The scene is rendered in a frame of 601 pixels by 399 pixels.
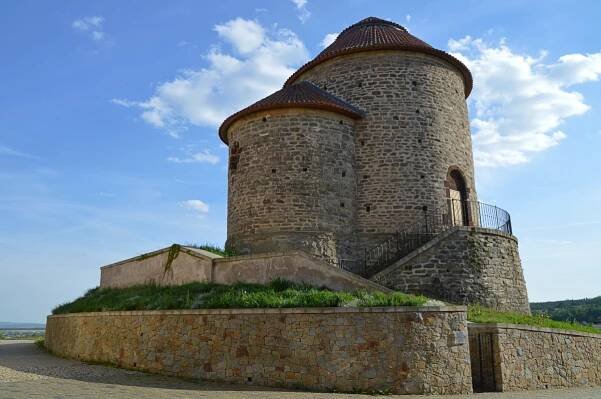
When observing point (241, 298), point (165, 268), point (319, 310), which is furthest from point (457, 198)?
point (165, 268)

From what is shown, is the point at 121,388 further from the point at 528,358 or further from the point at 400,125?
the point at 400,125

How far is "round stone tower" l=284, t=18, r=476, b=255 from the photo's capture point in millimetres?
16906

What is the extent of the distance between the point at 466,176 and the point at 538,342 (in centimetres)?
833

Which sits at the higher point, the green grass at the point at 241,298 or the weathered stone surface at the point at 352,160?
the weathered stone surface at the point at 352,160

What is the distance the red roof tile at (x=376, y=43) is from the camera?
1817 cm

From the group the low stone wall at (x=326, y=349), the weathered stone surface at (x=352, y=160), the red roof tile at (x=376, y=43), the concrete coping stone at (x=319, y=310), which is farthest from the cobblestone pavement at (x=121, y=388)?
the red roof tile at (x=376, y=43)

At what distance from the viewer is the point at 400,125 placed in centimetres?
1761

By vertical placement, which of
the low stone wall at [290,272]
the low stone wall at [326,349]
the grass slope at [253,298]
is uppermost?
the low stone wall at [290,272]

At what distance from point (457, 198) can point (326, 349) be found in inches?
407

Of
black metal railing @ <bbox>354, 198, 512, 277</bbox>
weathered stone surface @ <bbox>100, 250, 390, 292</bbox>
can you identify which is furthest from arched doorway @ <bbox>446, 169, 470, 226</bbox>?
weathered stone surface @ <bbox>100, 250, 390, 292</bbox>

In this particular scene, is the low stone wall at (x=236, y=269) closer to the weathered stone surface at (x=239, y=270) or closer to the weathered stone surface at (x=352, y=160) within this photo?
the weathered stone surface at (x=239, y=270)

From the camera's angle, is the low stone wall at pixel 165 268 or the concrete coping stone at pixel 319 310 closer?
the concrete coping stone at pixel 319 310

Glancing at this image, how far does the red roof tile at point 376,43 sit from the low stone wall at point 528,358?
422 inches

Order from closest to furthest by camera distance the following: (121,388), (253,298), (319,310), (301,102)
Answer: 1. (121,388)
2. (319,310)
3. (253,298)
4. (301,102)
